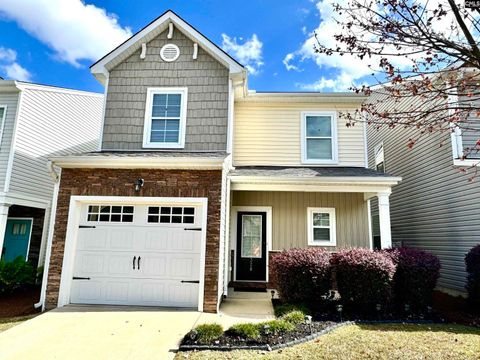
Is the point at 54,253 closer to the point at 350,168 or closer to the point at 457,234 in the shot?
the point at 350,168

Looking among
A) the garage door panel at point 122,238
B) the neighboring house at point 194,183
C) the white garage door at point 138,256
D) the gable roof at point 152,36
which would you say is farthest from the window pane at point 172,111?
the garage door panel at point 122,238

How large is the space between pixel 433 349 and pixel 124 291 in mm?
6087

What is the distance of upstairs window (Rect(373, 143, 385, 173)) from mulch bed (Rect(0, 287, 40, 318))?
1341cm

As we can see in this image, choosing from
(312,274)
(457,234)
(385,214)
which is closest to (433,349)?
(312,274)

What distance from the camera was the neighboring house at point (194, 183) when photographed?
7.04 metres

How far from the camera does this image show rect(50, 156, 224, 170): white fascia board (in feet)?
22.9

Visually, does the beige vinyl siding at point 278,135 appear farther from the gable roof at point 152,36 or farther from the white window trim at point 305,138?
the gable roof at point 152,36

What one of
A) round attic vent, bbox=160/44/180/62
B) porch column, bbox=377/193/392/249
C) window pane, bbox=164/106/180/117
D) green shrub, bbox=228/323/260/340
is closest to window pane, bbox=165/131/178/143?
window pane, bbox=164/106/180/117

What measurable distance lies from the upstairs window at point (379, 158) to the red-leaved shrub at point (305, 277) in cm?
833

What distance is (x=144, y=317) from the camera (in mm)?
6141

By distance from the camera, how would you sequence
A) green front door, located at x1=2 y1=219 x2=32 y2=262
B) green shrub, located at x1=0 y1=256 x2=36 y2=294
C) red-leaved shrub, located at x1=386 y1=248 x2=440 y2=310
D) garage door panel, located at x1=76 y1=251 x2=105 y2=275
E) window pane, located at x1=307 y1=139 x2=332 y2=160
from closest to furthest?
red-leaved shrub, located at x1=386 y1=248 x2=440 y2=310 → garage door panel, located at x1=76 y1=251 x2=105 y2=275 → green shrub, located at x1=0 y1=256 x2=36 y2=294 → window pane, located at x1=307 y1=139 x2=332 y2=160 → green front door, located at x1=2 y1=219 x2=32 y2=262

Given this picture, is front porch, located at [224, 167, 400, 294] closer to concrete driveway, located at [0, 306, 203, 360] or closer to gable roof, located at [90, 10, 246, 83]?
concrete driveway, located at [0, 306, 203, 360]

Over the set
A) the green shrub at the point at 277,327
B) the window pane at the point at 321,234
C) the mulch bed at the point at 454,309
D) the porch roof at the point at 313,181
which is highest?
the porch roof at the point at 313,181

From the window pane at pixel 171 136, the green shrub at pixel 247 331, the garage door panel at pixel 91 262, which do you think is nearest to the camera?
the green shrub at pixel 247 331
